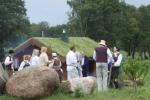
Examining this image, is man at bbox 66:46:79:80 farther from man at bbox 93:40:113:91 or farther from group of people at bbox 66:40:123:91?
man at bbox 93:40:113:91

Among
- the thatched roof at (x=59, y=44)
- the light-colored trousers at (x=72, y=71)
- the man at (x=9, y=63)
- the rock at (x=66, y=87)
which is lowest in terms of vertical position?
the rock at (x=66, y=87)

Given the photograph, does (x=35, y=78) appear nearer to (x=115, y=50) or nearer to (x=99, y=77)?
(x=99, y=77)

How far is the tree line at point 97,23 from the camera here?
2562 inches

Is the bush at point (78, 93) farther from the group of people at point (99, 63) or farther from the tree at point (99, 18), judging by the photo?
the tree at point (99, 18)

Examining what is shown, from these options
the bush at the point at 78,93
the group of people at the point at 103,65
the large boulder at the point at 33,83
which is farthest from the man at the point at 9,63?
the bush at the point at 78,93

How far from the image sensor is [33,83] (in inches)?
639

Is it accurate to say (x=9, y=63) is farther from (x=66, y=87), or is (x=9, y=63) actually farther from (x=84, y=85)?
(x=84, y=85)

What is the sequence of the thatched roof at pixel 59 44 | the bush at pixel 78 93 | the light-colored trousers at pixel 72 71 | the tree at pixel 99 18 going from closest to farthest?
the bush at pixel 78 93
the light-colored trousers at pixel 72 71
the thatched roof at pixel 59 44
the tree at pixel 99 18

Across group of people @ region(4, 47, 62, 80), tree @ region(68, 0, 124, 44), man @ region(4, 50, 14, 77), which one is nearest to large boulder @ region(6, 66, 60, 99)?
group of people @ region(4, 47, 62, 80)

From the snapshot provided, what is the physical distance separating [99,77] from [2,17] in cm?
4681

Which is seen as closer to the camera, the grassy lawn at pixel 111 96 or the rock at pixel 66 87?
the grassy lawn at pixel 111 96

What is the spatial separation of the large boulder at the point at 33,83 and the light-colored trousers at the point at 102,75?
2123 millimetres

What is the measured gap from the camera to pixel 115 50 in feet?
66.6

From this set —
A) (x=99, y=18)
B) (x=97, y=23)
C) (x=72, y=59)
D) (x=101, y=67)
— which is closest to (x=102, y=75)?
(x=101, y=67)
